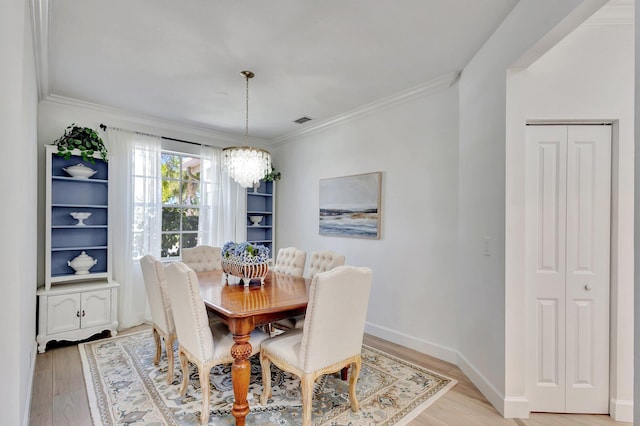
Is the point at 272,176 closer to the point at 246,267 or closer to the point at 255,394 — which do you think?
the point at 246,267

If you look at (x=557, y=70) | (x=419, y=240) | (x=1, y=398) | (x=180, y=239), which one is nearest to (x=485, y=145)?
(x=557, y=70)

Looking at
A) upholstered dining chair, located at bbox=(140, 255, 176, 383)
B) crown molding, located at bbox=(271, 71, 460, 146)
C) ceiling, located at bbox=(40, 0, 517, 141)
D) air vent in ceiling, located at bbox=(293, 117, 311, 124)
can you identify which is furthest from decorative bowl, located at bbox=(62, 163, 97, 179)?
crown molding, located at bbox=(271, 71, 460, 146)

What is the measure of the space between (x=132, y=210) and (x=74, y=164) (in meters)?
0.78

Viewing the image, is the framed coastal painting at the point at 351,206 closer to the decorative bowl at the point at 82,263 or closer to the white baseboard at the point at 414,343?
the white baseboard at the point at 414,343

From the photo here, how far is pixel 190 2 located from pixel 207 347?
2.22m

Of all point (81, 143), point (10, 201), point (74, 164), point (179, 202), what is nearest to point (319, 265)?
point (10, 201)

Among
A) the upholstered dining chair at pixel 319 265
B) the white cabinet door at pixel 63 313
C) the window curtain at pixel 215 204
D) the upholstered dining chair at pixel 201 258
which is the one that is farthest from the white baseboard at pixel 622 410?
the white cabinet door at pixel 63 313

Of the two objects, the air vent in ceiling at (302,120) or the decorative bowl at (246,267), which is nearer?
the decorative bowl at (246,267)

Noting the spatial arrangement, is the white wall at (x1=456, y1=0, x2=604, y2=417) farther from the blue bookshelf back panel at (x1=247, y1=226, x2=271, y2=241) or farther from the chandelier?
the blue bookshelf back panel at (x1=247, y1=226, x2=271, y2=241)

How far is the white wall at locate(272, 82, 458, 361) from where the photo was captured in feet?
9.80

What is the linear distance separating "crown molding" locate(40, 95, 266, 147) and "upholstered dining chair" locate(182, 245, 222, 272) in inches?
73.2

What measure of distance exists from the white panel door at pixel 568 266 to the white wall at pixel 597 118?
6 cm

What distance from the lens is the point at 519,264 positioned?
214cm

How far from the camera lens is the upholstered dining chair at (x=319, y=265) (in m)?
2.83
